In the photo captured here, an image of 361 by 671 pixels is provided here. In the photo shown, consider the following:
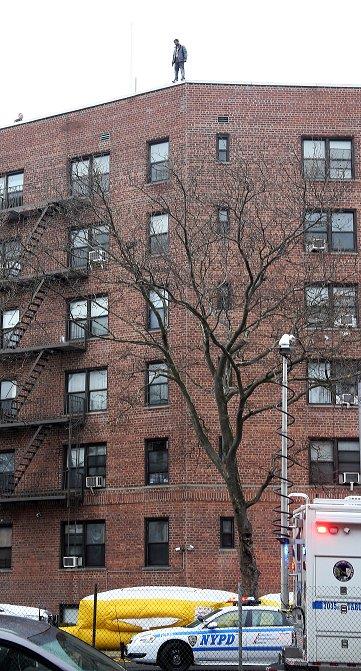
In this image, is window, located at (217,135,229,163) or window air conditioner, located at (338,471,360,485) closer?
window air conditioner, located at (338,471,360,485)

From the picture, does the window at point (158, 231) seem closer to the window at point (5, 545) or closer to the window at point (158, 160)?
the window at point (158, 160)

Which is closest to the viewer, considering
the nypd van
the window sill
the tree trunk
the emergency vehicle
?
the emergency vehicle

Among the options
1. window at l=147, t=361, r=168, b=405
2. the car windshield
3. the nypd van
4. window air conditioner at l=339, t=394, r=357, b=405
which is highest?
window at l=147, t=361, r=168, b=405

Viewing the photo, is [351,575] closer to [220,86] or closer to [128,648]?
[128,648]

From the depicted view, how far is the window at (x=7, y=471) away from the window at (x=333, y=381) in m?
11.2

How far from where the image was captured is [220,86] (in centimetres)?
3562

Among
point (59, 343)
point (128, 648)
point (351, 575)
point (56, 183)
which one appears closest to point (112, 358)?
point (59, 343)

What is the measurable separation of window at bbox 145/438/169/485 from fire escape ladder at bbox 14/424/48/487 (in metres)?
4.21

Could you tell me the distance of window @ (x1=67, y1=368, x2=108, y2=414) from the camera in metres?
35.2

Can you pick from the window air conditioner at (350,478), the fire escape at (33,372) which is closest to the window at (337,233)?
the window air conditioner at (350,478)

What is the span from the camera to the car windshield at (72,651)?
769 cm

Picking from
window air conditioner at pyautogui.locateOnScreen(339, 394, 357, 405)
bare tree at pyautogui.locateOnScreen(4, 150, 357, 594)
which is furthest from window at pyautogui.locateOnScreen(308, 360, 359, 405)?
bare tree at pyautogui.locateOnScreen(4, 150, 357, 594)

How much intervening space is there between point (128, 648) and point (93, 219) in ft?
55.6

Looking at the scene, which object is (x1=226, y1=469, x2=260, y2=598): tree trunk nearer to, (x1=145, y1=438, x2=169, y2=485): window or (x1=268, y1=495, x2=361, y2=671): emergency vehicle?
(x1=145, y1=438, x2=169, y2=485): window
